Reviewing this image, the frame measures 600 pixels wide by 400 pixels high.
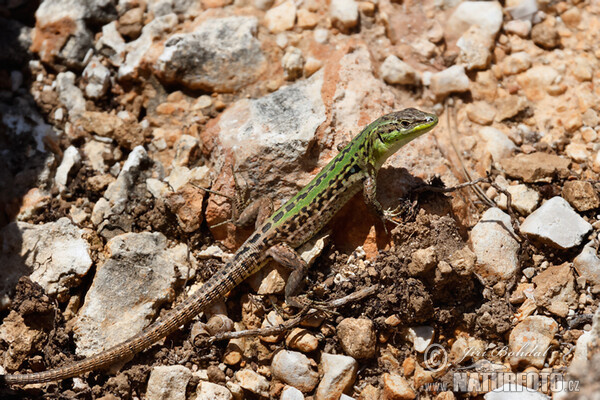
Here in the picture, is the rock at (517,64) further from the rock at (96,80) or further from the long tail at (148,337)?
the rock at (96,80)

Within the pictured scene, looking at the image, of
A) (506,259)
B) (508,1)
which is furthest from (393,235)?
(508,1)

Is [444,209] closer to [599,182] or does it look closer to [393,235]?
[393,235]

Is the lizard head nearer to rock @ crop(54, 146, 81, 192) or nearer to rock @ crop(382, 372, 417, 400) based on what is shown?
rock @ crop(382, 372, 417, 400)

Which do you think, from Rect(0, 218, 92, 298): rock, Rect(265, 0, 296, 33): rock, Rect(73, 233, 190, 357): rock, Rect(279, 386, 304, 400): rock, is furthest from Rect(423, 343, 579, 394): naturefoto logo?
Rect(265, 0, 296, 33): rock

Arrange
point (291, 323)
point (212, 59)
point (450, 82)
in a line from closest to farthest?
point (291, 323) < point (450, 82) < point (212, 59)

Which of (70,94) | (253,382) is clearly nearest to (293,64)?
(70,94)

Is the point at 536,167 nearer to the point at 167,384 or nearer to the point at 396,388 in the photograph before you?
the point at 396,388
